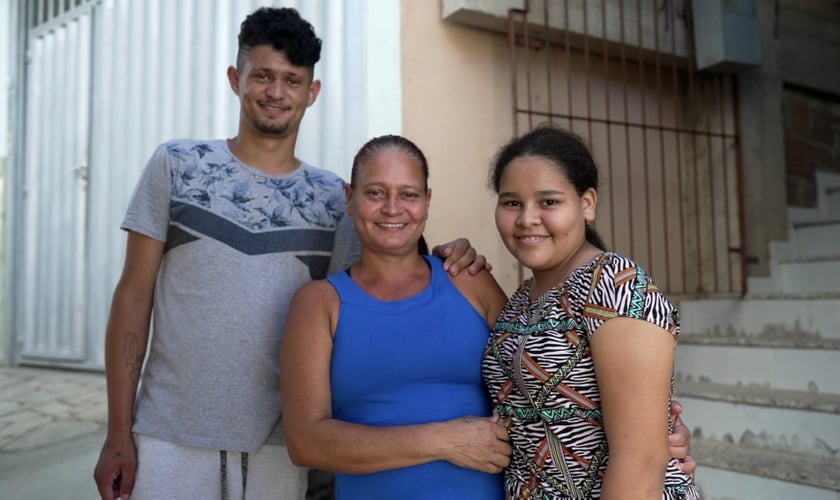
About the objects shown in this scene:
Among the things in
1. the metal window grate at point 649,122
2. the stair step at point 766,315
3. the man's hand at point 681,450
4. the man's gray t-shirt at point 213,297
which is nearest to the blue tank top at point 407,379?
the man's gray t-shirt at point 213,297

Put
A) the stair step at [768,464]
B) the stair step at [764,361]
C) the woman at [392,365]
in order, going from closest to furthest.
Answer: the woman at [392,365], the stair step at [768,464], the stair step at [764,361]

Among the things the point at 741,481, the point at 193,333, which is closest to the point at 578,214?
the point at 193,333

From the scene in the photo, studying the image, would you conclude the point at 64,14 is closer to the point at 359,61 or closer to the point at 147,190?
the point at 359,61

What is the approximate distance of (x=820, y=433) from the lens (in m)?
3.26

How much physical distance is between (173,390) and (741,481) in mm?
2692

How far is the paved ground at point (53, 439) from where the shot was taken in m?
3.17

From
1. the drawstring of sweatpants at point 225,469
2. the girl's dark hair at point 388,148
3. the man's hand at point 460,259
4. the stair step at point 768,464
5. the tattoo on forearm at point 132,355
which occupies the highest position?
the girl's dark hair at point 388,148

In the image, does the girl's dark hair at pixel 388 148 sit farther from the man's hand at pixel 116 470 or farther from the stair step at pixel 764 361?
the stair step at pixel 764 361

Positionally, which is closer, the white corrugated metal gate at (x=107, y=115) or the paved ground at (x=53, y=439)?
the paved ground at (x=53, y=439)

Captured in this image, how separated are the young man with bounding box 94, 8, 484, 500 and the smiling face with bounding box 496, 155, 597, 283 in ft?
1.05

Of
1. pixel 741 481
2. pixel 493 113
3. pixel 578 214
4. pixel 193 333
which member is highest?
pixel 493 113

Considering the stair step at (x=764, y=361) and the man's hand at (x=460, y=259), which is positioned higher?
the man's hand at (x=460, y=259)

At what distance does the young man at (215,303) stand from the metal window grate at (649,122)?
233cm

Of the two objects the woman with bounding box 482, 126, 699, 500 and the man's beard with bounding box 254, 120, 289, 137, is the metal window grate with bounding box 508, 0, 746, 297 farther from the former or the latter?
the woman with bounding box 482, 126, 699, 500
